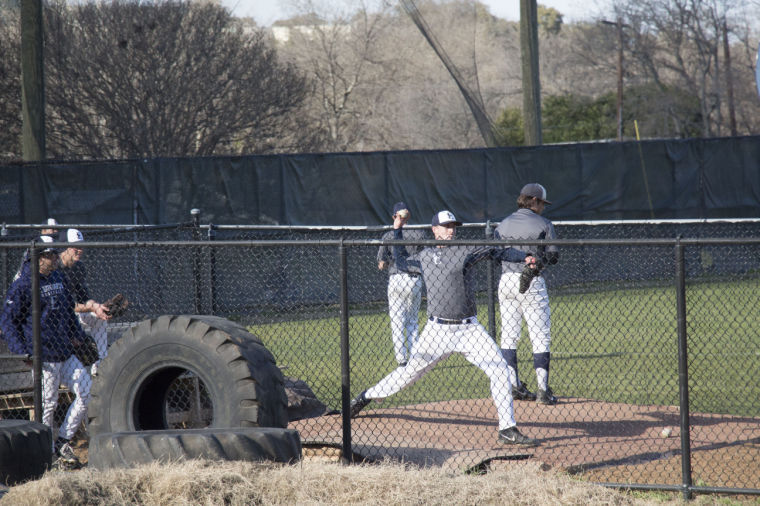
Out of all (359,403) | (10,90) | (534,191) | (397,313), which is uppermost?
(10,90)

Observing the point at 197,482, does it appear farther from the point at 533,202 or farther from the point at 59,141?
the point at 59,141

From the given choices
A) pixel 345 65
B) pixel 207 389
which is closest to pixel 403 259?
pixel 207 389

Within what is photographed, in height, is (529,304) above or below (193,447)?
above

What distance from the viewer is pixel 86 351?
775 cm

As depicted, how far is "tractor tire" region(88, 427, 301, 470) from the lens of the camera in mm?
5629

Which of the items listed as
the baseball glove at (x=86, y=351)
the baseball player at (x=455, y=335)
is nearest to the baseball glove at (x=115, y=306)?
the baseball glove at (x=86, y=351)

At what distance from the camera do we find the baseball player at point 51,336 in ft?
24.0

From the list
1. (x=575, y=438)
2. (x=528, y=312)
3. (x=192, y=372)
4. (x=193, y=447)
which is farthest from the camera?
(x=528, y=312)

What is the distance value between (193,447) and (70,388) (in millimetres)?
2334

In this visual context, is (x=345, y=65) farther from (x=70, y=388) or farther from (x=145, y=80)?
(x=70, y=388)

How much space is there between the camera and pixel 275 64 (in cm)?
2350

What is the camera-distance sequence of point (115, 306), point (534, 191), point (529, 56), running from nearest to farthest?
1. point (115, 306)
2. point (534, 191)
3. point (529, 56)

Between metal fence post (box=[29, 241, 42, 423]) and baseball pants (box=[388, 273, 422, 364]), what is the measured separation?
12.2ft

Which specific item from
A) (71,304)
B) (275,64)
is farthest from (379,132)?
(71,304)
